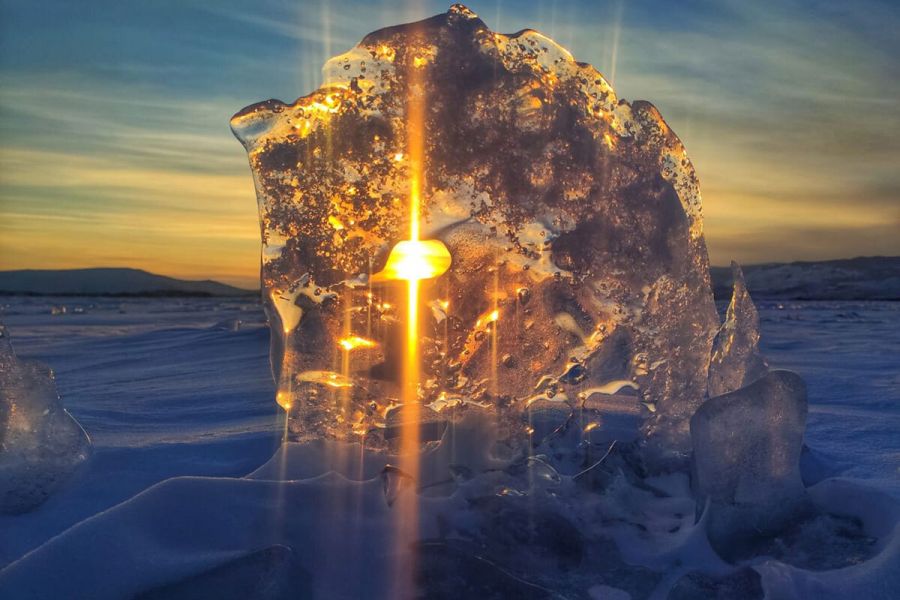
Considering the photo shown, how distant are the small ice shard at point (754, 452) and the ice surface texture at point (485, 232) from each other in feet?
1.41

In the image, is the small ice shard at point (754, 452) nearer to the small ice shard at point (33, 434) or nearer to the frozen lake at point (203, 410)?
the frozen lake at point (203, 410)

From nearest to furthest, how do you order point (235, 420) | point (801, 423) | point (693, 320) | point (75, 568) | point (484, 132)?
point (75, 568)
point (801, 423)
point (484, 132)
point (693, 320)
point (235, 420)

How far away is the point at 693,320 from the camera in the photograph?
2.40 meters

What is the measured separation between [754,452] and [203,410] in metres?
2.60

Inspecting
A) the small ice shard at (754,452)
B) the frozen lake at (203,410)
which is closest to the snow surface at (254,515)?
the frozen lake at (203,410)

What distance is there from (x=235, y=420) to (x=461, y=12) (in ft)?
6.75

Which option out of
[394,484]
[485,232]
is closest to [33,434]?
[394,484]

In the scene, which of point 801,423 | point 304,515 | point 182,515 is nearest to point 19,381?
point 182,515

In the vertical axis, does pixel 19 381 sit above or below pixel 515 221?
below

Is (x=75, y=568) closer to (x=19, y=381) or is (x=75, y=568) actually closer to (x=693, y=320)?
(x=19, y=381)

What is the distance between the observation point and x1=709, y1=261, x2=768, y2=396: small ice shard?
226 centimetres

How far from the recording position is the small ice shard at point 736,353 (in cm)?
226

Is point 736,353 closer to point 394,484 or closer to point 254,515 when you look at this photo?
point 394,484

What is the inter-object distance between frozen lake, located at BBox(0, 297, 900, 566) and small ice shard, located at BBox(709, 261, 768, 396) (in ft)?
1.53
